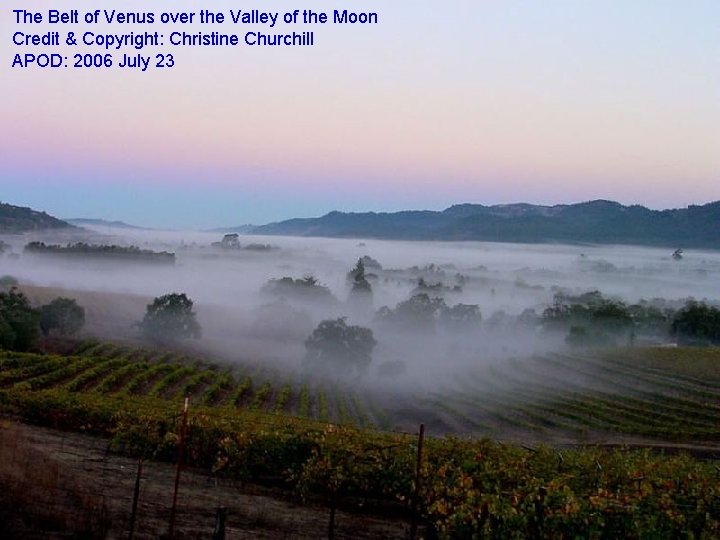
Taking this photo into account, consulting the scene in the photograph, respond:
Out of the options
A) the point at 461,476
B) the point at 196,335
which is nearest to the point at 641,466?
the point at 461,476

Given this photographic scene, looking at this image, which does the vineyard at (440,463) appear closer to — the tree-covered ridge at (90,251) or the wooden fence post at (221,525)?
the wooden fence post at (221,525)

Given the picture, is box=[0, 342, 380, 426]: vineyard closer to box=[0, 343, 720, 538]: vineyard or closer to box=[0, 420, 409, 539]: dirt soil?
box=[0, 343, 720, 538]: vineyard

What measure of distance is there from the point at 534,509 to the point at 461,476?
190 cm

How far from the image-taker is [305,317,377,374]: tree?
185 feet

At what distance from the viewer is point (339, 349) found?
5641cm

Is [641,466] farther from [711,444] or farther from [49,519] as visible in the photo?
[711,444]

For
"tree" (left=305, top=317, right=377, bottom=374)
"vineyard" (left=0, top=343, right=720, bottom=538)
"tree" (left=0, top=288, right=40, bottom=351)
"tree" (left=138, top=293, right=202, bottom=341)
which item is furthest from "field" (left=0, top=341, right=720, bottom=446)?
"tree" (left=138, top=293, right=202, bottom=341)

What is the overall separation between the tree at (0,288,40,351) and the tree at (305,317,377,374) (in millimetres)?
22125

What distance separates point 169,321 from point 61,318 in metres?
11.3

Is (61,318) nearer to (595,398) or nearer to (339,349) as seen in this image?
(339,349)

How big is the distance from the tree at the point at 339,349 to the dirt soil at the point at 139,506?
136 ft

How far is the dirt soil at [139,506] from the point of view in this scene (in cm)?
1068

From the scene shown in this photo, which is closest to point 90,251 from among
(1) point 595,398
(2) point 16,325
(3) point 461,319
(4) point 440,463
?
(3) point 461,319

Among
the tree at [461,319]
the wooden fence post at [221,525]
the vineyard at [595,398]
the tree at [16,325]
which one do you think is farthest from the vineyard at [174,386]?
the tree at [461,319]
